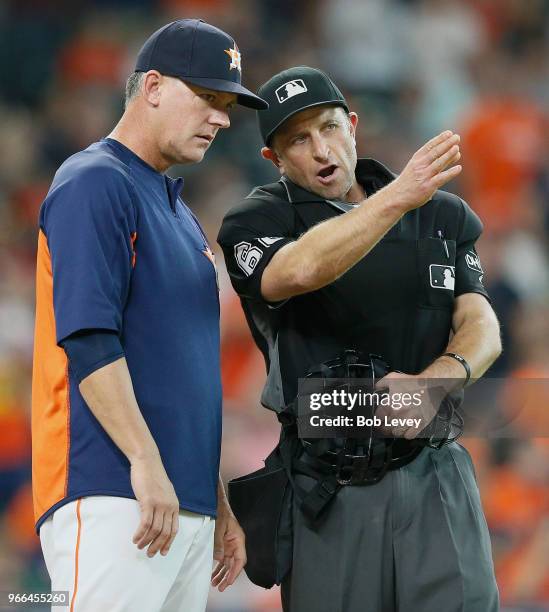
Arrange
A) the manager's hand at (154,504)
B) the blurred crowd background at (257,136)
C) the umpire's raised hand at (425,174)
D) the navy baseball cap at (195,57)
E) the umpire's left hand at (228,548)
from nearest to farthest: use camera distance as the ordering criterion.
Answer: the manager's hand at (154,504)
the umpire's raised hand at (425,174)
the navy baseball cap at (195,57)
the umpire's left hand at (228,548)
the blurred crowd background at (257,136)

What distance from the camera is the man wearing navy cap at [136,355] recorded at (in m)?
2.23

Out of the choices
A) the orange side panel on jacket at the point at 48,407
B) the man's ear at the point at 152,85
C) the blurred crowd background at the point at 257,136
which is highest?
the blurred crowd background at the point at 257,136

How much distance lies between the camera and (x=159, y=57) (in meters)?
2.55

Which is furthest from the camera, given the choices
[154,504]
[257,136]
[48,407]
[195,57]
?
[257,136]

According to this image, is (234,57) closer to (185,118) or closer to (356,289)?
(185,118)

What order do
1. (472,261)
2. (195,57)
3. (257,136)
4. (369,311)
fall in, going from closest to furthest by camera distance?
(195,57) → (369,311) → (472,261) → (257,136)

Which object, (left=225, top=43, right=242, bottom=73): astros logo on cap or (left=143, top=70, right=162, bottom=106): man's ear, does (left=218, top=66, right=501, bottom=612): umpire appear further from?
(left=143, top=70, right=162, bottom=106): man's ear

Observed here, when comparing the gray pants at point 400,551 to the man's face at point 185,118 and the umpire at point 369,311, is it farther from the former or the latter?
the man's face at point 185,118

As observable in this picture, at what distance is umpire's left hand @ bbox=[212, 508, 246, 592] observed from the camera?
269cm

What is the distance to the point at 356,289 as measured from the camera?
8.86 feet

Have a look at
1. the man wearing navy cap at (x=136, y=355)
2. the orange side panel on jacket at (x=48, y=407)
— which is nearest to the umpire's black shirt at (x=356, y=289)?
the man wearing navy cap at (x=136, y=355)

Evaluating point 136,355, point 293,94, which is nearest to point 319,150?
point 293,94

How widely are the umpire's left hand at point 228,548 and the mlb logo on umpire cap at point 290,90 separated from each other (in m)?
1.06

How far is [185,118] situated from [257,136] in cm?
433
